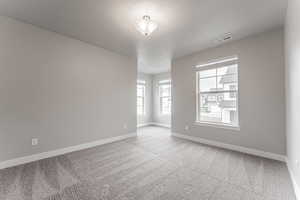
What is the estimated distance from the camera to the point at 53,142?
2.90 metres

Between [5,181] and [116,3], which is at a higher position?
[116,3]

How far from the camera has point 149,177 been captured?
83.1 inches

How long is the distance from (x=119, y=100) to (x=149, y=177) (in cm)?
273

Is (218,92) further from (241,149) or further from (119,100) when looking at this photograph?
(119,100)

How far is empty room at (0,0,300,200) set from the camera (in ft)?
6.30

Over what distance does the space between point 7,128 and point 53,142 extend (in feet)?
2.69

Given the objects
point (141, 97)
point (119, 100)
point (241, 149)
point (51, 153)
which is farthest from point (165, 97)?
point (51, 153)

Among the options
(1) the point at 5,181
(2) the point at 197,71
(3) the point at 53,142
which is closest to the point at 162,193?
(1) the point at 5,181

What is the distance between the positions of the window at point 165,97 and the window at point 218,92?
2.52 m

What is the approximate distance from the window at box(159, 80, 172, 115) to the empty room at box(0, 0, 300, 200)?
91.9 inches

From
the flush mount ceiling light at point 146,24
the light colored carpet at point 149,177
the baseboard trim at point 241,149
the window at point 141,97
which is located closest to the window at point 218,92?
the baseboard trim at point 241,149

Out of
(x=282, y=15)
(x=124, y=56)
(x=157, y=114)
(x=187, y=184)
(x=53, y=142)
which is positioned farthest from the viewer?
(x=157, y=114)

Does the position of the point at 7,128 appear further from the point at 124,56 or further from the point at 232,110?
the point at 232,110

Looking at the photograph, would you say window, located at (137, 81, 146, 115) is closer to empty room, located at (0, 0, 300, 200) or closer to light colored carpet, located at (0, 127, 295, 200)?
empty room, located at (0, 0, 300, 200)
